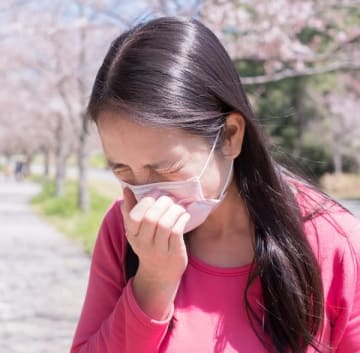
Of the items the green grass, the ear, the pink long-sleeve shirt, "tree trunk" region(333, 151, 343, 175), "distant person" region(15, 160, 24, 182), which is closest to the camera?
the pink long-sleeve shirt

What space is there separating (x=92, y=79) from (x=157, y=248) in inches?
38.5

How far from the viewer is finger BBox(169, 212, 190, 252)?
3.69 feet

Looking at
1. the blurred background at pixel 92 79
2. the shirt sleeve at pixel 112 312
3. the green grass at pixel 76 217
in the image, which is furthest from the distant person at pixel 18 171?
the shirt sleeve at pixel 112 312

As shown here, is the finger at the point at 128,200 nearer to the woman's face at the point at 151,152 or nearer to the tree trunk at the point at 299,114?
the woman's face at the point at 151,152

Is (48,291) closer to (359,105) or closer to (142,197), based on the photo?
(142,197)

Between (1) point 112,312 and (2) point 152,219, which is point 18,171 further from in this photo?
(2) point 152,219

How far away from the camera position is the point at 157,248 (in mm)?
1134

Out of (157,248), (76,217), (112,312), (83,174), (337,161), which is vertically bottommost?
(337,161)

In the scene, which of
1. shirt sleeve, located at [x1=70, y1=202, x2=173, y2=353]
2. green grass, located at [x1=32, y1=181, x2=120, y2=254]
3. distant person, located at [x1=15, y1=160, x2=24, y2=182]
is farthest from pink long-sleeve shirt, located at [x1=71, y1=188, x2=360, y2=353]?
distant person, located at [x1=15, y1=160, x2=24, y2=182]

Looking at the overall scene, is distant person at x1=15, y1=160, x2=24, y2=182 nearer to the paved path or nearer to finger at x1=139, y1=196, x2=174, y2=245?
the paved path

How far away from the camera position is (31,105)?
1795 centimetres

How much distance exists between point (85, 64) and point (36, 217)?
13.3ft

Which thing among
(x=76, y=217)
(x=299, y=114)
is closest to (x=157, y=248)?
(x=76, y=217)

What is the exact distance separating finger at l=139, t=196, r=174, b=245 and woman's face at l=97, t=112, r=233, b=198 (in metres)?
0.11
